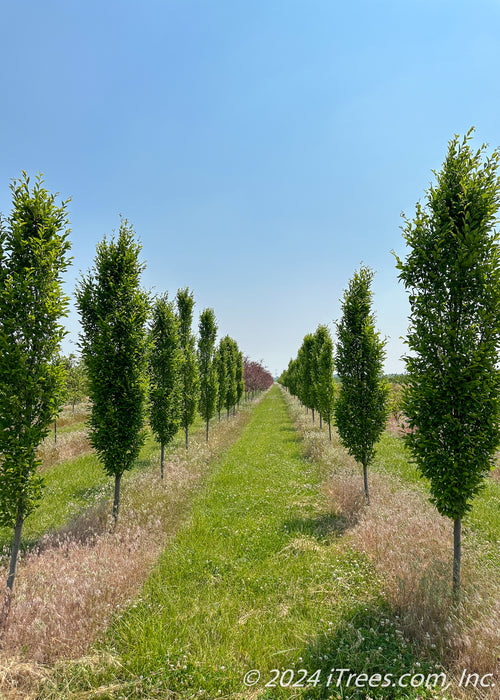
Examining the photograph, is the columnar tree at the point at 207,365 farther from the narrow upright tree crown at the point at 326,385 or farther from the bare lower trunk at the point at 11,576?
the bare lower trunk at the point at 11,576

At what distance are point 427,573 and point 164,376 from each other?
10733 millimetres

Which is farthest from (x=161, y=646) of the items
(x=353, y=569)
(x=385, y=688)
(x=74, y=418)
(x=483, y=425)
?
(x=74, y=418)

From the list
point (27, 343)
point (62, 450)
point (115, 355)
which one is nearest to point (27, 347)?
point (27, 343)

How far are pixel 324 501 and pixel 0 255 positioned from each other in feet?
35.4

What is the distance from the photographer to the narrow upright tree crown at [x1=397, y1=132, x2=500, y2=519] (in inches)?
206

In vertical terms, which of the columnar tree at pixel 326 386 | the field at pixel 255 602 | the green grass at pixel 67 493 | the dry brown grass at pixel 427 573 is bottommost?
the green grass at pixel 67 493

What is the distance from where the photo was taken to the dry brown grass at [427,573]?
4043 millimetres

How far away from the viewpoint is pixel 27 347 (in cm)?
595

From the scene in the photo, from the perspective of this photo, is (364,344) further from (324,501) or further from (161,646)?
(161,646)

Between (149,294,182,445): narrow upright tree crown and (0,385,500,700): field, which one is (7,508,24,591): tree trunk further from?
(149,294,182,445): narrow upright tree crown

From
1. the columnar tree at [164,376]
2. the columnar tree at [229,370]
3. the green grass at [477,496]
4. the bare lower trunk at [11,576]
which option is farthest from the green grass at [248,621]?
the columnar tree at [229,370]

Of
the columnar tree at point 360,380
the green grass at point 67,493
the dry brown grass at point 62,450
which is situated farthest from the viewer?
the dry brown grass at point 62,450

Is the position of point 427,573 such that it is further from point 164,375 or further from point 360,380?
point 164,375

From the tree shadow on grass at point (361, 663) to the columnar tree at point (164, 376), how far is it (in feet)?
30.2
